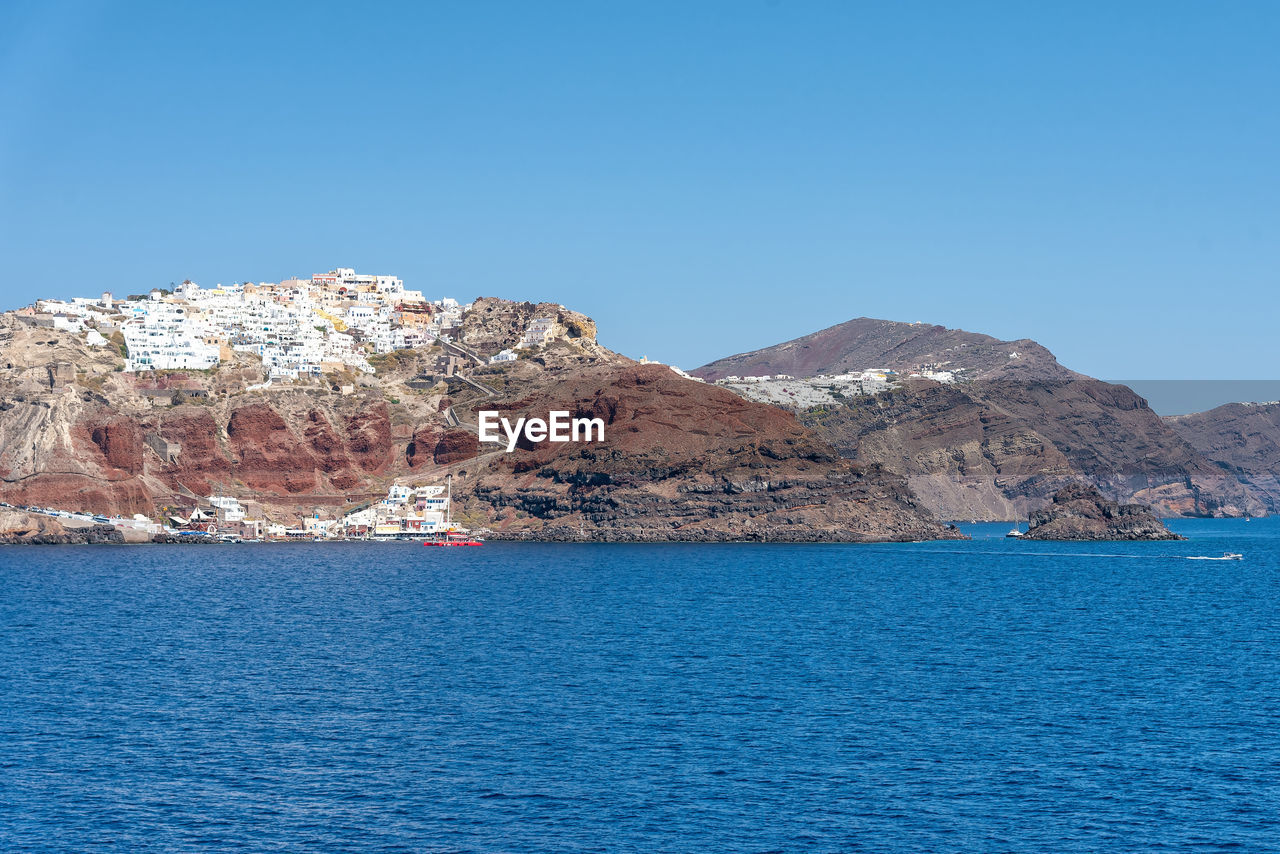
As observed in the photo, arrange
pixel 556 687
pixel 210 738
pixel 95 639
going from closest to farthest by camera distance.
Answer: pixel 210 738, pixel 556 687, pixel 95 639

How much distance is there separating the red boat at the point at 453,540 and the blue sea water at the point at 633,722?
6272 cm

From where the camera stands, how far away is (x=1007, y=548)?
17750cm

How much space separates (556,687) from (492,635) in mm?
18828

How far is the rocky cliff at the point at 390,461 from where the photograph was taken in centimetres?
16412

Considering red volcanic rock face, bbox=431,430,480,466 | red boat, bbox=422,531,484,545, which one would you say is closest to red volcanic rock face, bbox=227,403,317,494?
red volcanic rock face, bbox=431,430,480,466

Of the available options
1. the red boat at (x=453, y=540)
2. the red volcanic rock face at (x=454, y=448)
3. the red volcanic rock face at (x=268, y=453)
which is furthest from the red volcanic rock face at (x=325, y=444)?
the red boat at (x=453, y=540)

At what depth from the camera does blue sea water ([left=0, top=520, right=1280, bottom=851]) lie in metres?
37.6

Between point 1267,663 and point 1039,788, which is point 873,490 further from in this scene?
point 1039,788

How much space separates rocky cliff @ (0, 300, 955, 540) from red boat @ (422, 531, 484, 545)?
21.3 feet

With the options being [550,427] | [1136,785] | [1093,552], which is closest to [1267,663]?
[1136,785]

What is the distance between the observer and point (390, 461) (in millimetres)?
188375

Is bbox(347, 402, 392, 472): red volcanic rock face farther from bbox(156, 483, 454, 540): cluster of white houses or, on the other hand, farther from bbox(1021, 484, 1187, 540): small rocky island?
bbox(1021, 484, 1187, 540): small rocky island
